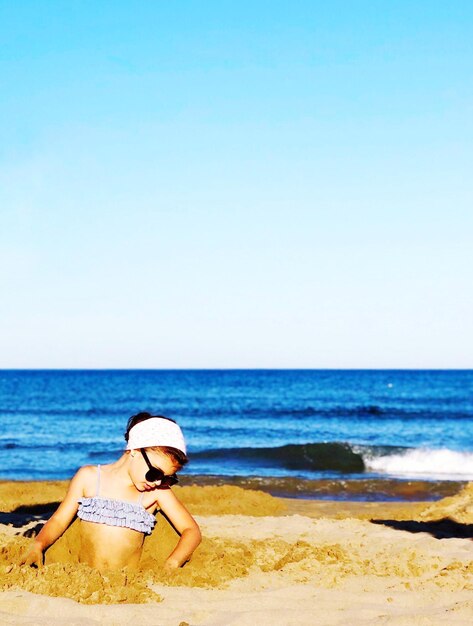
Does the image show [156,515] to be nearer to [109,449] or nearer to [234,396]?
[109,449]

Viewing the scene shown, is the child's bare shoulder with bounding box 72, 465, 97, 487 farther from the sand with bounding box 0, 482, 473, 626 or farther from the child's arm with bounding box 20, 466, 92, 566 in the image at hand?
the sand with bounding box 0, 482, 473, 626

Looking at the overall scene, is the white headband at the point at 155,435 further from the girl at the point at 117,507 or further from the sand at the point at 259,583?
the sand at the point at 259,583

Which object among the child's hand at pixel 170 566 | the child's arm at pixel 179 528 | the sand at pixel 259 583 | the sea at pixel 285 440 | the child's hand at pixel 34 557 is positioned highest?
the child's arm at pixel 179 528

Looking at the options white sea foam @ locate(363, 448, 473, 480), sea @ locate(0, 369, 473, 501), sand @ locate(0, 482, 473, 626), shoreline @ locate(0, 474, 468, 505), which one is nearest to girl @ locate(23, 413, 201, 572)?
sand @ locate(0, 482, 473, 626)

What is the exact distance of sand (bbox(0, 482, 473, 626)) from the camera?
3955 mm

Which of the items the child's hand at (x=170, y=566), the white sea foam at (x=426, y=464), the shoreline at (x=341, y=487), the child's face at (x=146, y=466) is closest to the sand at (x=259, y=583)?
the child's hand at (x=170, y=566)

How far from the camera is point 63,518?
14.5 ft

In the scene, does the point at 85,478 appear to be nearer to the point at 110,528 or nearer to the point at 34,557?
the point at 110,528

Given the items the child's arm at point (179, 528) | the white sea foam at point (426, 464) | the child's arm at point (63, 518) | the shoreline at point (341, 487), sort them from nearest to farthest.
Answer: the child's arm at point (63, 518) < the child's arm at point (179, 528) < the shoreline at point (341, 487) < the white sea foam at point (426, 464)

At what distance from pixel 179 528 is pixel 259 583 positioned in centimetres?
67

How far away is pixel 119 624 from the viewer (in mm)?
3756

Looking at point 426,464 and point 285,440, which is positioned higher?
point 426,464

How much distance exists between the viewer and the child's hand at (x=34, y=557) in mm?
4367

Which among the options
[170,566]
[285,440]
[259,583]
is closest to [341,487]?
[259,583]
